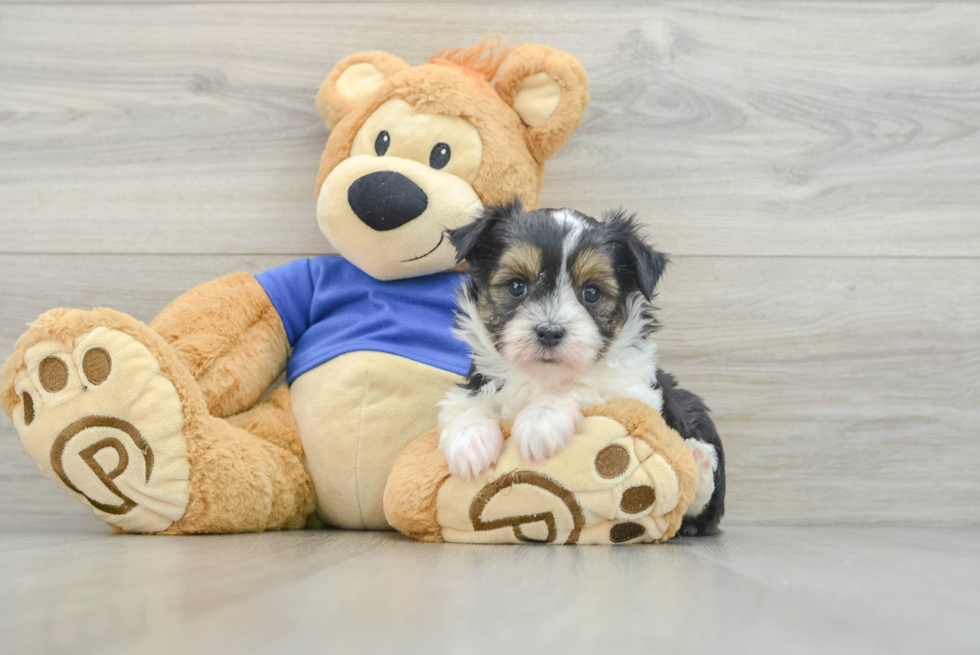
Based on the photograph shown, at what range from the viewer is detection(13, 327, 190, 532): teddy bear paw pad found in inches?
50.8

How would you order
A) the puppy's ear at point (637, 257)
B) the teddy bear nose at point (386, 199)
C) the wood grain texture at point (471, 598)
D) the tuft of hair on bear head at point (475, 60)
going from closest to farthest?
the wood grain texture at point (471, 598)
the puppy's ear at point (637, 257)
the teddy bear nose at point (386, 199)
the tuft of hair on bear head at point (475, 60)

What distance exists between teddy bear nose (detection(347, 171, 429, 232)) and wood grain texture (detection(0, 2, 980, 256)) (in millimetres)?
517

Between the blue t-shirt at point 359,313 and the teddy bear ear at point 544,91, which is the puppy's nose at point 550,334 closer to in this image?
the blue t-shirt at point 359,313

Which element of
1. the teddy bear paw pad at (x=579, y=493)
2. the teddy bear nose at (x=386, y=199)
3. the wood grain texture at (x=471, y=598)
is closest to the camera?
the wood grain texture at (x=471, y=598)

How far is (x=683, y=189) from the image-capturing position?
2.02 metres

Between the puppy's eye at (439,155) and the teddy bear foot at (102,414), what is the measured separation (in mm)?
718

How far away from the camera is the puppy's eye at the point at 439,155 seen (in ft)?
5.35

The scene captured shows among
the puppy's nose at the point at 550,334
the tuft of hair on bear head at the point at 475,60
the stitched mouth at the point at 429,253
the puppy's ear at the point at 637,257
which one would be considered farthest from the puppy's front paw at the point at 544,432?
the tuft of hair on bear head at the point at 475,60

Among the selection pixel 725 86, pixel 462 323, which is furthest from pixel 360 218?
pixel 725 86

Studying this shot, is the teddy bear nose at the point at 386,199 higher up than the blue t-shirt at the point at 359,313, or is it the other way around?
the teddy bear nose at the point at 386,199

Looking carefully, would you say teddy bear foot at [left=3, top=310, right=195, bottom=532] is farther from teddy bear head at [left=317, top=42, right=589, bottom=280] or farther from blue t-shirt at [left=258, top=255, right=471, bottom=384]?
teddy bear head at [left=317, top=42, right=589, bottom=280]

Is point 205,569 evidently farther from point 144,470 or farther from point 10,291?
point 10,291

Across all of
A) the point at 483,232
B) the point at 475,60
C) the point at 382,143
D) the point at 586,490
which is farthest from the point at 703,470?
the point at 475,60

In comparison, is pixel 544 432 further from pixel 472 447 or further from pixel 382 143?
pixel 382 143
